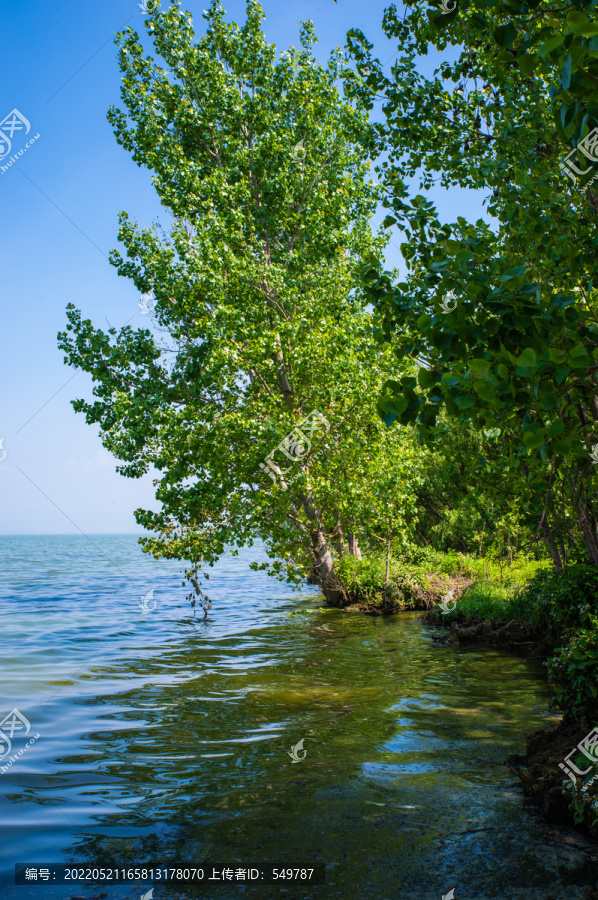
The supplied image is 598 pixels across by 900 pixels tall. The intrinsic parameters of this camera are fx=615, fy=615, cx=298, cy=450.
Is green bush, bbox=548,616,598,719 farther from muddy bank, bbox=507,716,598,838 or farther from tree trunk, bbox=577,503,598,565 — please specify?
tree trunk, bbox=577,503,598,565

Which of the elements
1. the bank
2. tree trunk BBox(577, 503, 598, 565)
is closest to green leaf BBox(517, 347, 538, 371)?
the bank

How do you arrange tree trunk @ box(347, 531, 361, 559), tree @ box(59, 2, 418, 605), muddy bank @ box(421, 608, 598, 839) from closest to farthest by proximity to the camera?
muddy bank @ box(421, 608, 598, 839), tree @ box(59, 2, 418, 605), tree trunk @ box(347, 531, 361, 559)

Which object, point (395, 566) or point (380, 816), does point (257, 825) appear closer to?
point (380, 816)

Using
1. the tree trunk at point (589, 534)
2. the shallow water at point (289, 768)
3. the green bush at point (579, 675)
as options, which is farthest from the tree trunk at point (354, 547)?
the green bush at point (579, 675)

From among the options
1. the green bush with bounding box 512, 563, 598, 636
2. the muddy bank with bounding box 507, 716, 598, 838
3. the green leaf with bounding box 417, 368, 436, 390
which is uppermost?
the green leaf with bounding box 417, 368, 436, 390

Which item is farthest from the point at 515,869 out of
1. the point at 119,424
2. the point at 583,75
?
the point at 119,424

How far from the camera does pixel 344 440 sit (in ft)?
51.9

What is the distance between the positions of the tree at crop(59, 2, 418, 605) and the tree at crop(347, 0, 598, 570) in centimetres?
507

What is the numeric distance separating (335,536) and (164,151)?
1272cm

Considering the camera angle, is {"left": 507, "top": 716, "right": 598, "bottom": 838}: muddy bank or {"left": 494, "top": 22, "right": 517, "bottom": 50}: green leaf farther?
{"left": 507, "top": 716, "right": 598, "bottom": 838}: muddy bank

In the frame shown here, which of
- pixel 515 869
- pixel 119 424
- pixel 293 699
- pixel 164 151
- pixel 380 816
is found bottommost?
pixel 293 699

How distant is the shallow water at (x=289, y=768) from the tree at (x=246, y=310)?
12.5 ft

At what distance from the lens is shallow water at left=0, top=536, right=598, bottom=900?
453 centimetres

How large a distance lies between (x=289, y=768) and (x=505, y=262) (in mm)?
5662
